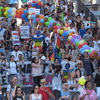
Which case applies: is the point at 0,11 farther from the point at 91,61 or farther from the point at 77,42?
the point at 91,61

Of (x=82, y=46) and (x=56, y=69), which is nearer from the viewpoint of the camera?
(x=56, y=69)

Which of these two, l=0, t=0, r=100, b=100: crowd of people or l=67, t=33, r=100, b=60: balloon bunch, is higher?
l=67, t=33, r=100, b=60: balloon bunch

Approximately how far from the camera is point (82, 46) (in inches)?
539

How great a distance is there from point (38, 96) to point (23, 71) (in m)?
4.08

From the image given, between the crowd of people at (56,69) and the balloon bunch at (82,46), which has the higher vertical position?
the balloon bunch at (82,46)

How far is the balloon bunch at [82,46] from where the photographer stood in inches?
501

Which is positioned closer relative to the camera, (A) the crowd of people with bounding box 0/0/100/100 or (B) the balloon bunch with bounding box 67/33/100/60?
(A) the crowd of people with bounding box 0/0/100/100

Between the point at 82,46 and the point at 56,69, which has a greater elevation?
the point at 82,46

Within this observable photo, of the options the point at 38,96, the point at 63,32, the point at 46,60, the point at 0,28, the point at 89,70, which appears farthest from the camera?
the point at 0,28

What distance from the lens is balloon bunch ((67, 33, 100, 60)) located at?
1272cm

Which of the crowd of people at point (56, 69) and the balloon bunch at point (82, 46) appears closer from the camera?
the crowd of people at point (56, 69)

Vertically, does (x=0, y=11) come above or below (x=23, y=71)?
above

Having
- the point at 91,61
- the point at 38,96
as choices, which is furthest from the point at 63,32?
the point at 38,96

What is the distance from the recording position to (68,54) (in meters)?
14.0
